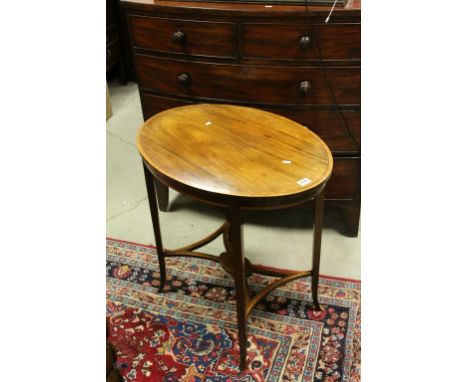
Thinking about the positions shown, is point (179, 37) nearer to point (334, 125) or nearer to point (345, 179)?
point (334, 125)

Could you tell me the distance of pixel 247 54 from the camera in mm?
1770

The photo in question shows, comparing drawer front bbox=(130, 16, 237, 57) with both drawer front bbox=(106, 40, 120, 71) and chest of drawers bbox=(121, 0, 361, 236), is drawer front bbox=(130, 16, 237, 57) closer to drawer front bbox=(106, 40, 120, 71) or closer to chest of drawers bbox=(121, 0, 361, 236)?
chest of drawers bbox=(121, 0, 361, 236)

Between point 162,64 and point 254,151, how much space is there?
0.77 metres

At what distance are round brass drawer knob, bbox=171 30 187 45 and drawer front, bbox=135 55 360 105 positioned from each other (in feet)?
0.32

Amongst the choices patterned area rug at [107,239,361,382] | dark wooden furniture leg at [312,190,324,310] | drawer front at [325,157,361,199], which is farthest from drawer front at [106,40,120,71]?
dark wooden furniture leg at [312,190,324,310]

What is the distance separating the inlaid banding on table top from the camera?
1.26 m

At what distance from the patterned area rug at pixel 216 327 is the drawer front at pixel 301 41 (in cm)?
90

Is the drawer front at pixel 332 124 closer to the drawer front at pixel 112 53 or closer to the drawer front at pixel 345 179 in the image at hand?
the drawer front at pixel 345 179

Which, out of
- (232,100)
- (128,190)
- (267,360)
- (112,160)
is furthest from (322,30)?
(112,160)

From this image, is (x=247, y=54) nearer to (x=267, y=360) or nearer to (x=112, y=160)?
(x=267, y=360)

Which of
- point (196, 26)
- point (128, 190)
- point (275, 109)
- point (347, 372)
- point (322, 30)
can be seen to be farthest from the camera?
point (128, 190)

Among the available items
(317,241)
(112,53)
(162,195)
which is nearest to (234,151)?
(317,241)

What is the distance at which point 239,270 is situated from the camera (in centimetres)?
139

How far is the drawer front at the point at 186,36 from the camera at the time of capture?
175 cm
